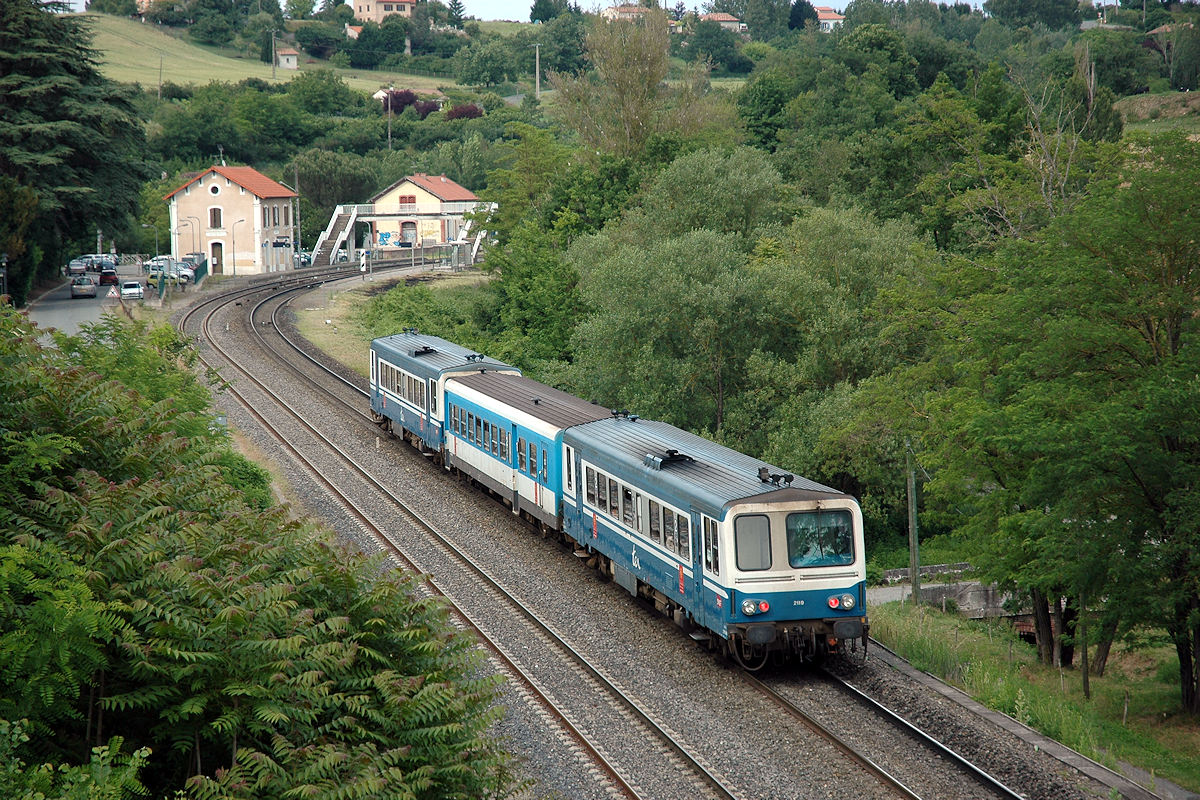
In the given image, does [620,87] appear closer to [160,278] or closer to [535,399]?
[160,278]

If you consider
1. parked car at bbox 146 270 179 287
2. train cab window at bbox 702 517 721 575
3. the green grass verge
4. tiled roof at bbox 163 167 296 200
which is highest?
tiled roof at bbox 163 167 296 200

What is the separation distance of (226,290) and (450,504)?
4296 cm

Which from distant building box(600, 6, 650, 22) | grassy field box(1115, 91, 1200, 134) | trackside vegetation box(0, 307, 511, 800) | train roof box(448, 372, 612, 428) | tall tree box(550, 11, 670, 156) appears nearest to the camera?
trackside vegetation box(0, 307, 511, 800)

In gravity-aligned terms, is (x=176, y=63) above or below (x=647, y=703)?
above

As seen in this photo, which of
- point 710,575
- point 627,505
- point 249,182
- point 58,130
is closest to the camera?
point 710,575

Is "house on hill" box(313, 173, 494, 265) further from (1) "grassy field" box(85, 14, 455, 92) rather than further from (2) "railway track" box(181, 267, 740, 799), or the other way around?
(2) "railway track" box(181, 267, 740, 799)

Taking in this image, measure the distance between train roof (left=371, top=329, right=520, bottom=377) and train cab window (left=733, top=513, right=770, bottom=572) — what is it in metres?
14.1

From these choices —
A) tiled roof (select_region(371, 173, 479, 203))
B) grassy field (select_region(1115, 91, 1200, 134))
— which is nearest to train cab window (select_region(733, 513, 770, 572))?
grassy field (select_region(1115, 91, 1200, 134))

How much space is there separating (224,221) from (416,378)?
51.9 m

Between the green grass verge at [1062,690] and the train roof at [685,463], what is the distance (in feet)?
10.0

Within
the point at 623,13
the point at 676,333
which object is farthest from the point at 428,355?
the point at 623,13

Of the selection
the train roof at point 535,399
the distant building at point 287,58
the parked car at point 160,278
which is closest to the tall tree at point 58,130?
the parked car at point 160,278

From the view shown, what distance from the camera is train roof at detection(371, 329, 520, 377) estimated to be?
94.3 feet

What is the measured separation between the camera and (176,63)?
15488 centimetres
